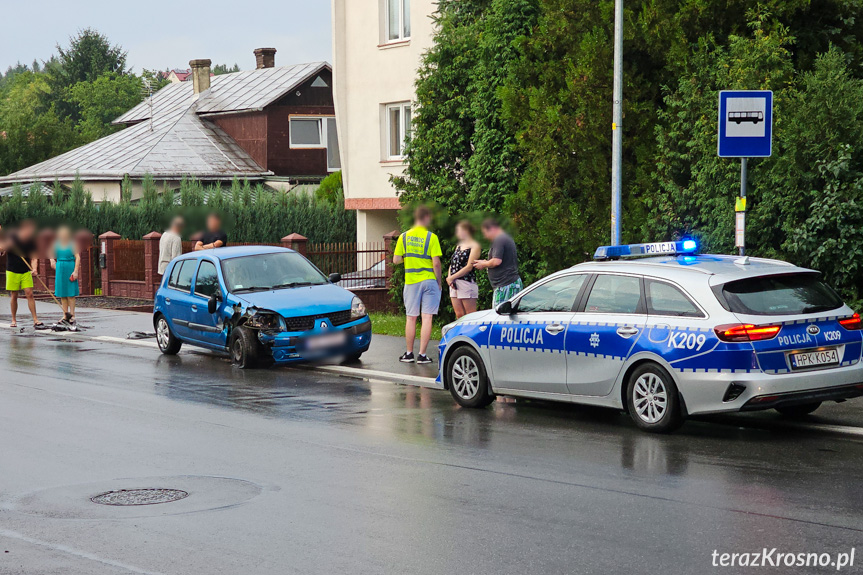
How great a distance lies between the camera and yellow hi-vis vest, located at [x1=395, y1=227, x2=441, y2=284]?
14703mm

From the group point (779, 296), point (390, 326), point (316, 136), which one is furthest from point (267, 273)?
point (316, 136)

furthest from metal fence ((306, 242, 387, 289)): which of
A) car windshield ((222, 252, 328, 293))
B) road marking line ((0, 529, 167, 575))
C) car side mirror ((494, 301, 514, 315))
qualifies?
road marking line ((0, 529, 167, 575))

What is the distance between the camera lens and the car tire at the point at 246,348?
49.0ft

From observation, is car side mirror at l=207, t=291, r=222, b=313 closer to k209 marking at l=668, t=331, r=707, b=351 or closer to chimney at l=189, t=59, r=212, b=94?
k209 marking at l=668, t=331, r=707, b=351

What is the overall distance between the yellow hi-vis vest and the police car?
11.8 ft

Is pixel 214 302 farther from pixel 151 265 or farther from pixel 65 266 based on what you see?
pixel 151 265

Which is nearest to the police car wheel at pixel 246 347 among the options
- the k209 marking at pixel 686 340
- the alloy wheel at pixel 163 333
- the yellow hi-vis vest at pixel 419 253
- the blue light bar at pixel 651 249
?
the yellow hi-vis vest at pixel 419 253

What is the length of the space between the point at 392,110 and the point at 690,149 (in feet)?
58.9

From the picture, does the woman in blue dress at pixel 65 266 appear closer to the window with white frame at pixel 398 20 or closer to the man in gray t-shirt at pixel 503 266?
the man in gray t-shirt at pixel 503 266

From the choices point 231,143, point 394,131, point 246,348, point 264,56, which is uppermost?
point 264,56

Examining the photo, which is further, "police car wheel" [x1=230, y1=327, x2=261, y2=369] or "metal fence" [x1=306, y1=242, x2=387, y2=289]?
"metal fence" [x1=306, y1=242, x2=387, y2=289]

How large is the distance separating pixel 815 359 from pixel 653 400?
4.31 feet

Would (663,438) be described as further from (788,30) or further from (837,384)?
(788,30)

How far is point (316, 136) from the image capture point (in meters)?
52.1
